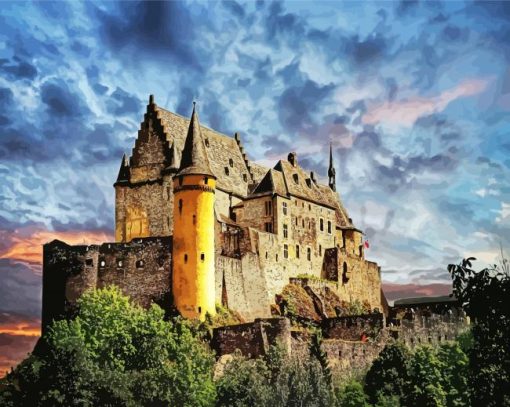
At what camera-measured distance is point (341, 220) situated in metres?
108

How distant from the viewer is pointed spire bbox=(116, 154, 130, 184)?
90.3 metres

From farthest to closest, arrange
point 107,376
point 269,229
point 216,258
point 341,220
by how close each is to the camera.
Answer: point 341,220 < point 269,229 < point 216,258 < point 107,376

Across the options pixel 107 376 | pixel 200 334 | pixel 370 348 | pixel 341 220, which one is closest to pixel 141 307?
pixel 200 334

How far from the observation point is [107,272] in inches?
3145

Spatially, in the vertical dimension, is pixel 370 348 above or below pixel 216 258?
below

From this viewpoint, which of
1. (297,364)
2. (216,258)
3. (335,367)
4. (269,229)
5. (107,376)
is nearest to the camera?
(107,376)

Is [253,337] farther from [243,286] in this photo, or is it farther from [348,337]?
[348,337]

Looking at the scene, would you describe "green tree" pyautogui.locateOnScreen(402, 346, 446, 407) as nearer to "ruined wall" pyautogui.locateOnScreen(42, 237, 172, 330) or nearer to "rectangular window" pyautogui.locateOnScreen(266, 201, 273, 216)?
"ruined wall" pyautogui.locateOnScreen(42, 237, 172, 330)

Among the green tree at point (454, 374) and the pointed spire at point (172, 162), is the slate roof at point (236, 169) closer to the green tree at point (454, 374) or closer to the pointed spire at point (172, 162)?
the pointed spire at point (172, 162)

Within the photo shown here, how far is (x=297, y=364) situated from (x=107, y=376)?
563 inches

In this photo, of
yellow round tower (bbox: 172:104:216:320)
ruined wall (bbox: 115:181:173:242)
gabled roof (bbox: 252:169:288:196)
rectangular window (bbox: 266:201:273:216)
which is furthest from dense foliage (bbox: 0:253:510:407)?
gabled roof (bbox: 252:169:288:196)

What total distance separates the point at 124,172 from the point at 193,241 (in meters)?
15.9

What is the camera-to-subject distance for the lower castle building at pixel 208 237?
257 feet

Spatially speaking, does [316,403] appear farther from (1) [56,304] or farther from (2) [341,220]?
(2) [341,220]
